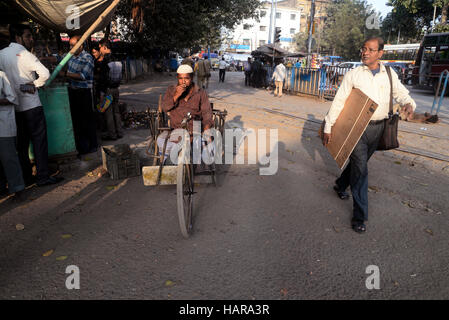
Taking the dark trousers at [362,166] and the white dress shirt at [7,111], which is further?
the white dress shirt at [7,111]

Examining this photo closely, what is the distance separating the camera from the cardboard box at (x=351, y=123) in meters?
3.40

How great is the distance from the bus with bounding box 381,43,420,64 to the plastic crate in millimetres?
31133

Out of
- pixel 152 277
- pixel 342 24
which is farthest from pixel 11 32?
pixel 342 24

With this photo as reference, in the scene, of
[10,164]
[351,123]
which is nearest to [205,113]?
[351,123]

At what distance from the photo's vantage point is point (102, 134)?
729 centimetres

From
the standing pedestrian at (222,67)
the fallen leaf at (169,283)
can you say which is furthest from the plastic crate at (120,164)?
the standing pedestrian at (222,67)

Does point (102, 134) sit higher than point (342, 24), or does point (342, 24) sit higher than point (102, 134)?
point (342, 24)

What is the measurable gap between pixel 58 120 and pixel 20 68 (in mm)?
1212

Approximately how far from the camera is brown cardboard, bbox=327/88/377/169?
3402 mm

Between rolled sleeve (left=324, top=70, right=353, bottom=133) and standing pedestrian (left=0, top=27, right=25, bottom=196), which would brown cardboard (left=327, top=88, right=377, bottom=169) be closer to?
rolled sleeve (left=324, top=70, right=353, bottom=133)

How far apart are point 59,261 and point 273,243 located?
2105mm

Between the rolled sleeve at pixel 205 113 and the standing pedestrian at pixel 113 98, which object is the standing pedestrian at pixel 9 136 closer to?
the rolled sleeve at pixel 205 113

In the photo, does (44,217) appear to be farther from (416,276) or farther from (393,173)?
(393,173)

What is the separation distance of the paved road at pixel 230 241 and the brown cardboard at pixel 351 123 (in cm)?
87
